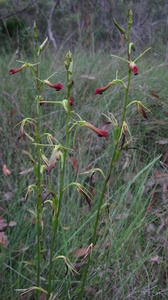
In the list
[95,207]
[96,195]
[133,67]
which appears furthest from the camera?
[96,195]

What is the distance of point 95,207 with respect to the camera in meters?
2.49

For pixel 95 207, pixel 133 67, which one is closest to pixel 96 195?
pixel 95 207

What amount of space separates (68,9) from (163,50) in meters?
2.80

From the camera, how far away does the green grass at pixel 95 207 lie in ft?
6.84

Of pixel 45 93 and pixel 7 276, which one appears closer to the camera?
pixel 7 276

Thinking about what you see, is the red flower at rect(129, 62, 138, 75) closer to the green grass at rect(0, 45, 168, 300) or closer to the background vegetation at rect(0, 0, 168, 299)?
the green grass at rect(0, 45, 168, 300)

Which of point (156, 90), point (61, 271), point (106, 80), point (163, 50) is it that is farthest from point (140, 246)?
point (163, 50)

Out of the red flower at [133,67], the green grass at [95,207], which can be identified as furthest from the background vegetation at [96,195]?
the red flower at [133,67]

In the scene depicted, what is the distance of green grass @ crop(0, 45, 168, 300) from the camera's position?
6.84 feet

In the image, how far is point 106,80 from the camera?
409 cm

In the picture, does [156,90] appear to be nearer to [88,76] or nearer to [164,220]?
[88,76]

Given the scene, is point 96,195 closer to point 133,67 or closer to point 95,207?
point 95,207

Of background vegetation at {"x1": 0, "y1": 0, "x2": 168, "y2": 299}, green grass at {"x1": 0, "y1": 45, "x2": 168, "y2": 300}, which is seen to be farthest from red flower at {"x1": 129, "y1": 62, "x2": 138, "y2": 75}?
background vegetation at {"x1": 0, "y1": 0, "x2": 168, "y2": 299}

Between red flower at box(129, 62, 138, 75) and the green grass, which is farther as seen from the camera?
the green grass
